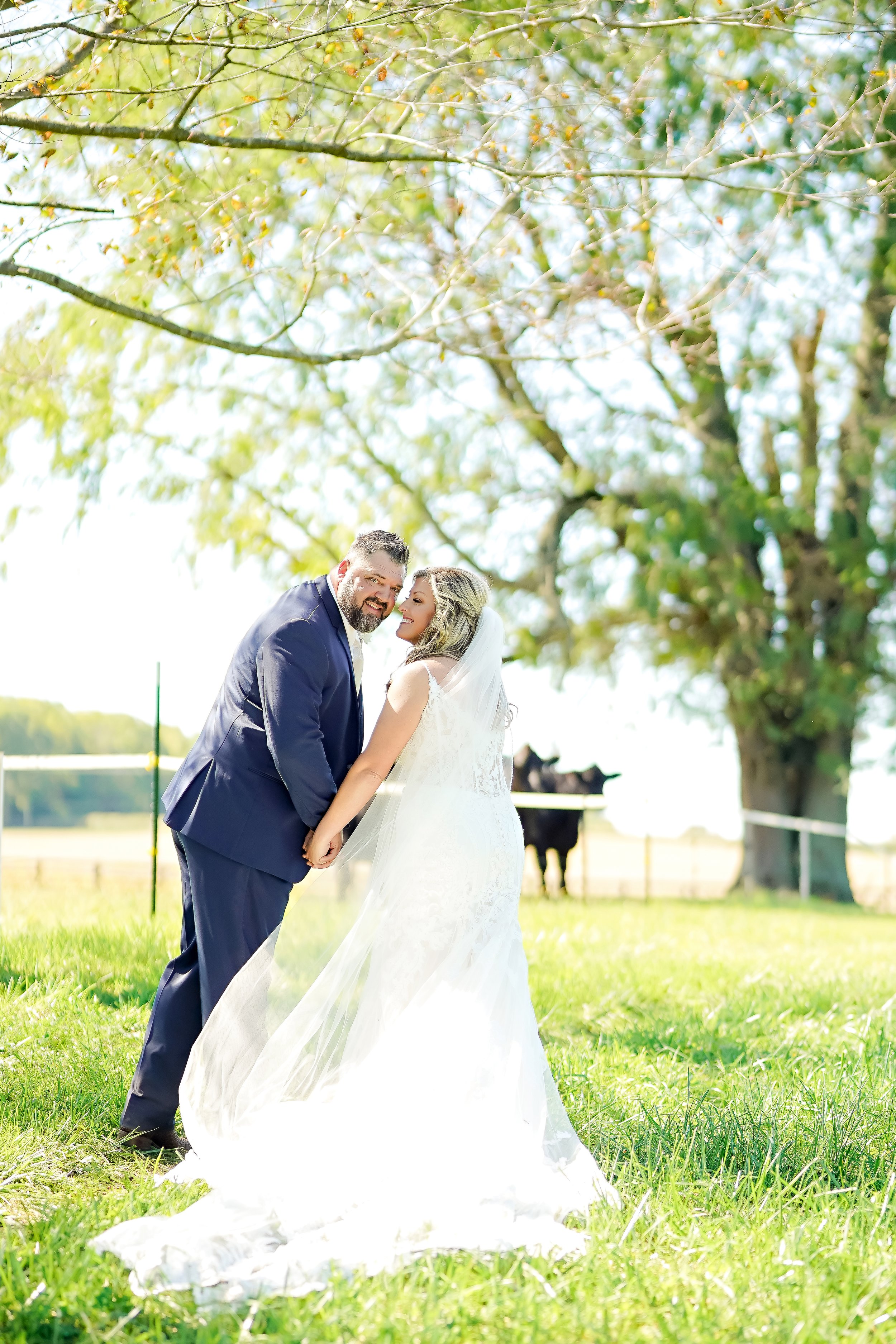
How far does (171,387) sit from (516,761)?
20.0 ft

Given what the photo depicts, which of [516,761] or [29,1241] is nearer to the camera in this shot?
[29,1241]

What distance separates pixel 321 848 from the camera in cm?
414

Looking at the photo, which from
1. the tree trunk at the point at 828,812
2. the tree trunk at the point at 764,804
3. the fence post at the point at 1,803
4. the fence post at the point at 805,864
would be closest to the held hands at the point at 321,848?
the fence post at the point at 1,803

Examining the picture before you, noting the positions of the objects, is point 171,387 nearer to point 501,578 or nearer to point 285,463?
point 285,463

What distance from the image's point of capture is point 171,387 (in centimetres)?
1352

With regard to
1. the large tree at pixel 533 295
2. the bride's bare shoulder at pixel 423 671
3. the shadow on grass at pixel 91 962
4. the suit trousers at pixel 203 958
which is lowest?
the shadow on grass at pixel 91 962

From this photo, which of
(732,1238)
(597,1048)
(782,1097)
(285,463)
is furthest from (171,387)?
(732,1238)

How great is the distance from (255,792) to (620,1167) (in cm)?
167

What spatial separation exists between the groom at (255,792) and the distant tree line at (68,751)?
10879 millimetres

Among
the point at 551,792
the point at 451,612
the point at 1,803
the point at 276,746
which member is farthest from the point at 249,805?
the point at 551,792

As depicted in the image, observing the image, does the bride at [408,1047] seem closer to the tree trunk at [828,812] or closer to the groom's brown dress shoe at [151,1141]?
the groom's brown dress shoe at [151,1141]

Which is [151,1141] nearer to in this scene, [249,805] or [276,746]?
[249,805]

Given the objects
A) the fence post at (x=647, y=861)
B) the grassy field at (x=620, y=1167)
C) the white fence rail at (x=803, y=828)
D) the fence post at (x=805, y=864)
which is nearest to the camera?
the grassy field at (x=620, y=1167)

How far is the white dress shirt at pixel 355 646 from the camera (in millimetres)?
4277
